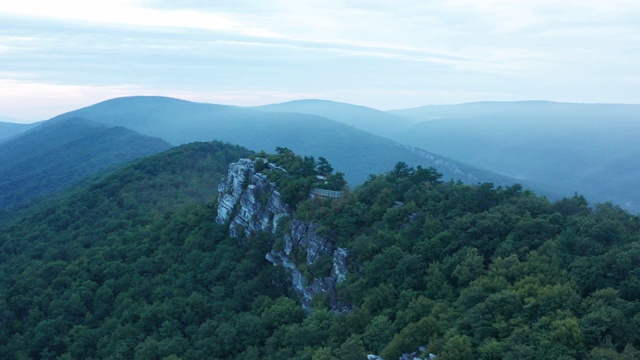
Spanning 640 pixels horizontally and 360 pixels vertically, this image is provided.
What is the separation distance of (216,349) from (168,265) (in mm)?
14090

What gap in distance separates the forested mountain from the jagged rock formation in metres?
67.1

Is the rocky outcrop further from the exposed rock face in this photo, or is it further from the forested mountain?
the forested mountain

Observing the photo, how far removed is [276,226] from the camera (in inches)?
1596

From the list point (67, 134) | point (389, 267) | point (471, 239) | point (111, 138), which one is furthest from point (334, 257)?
point (67, 134)

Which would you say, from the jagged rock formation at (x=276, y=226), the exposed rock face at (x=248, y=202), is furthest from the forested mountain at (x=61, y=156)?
the jagged rock formation at (x=276, y=226)

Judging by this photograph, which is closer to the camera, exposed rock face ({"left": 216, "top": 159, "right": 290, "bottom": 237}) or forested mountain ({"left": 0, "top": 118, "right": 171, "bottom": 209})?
exposed rock face ({"left": 216, "top": 159, "right": 290, "bottom": 237})

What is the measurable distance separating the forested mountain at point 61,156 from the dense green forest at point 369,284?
63.8 meters

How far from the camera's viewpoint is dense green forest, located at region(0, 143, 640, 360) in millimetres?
20828

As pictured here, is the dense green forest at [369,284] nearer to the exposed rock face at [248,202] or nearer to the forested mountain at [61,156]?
the exposed rock face at [248,202]

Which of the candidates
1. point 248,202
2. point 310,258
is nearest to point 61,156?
point 248,202

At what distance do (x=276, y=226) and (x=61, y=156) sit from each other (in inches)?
5209

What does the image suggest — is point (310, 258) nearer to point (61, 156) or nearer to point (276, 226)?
point (276, 226)

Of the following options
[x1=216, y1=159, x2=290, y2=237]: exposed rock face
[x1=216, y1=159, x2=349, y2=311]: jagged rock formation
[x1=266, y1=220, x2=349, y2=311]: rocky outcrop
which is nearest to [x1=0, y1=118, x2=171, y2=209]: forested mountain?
[x1=216, y1=159, x2=290, y2=237]: exposed rock face

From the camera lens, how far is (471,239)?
28516 mm
